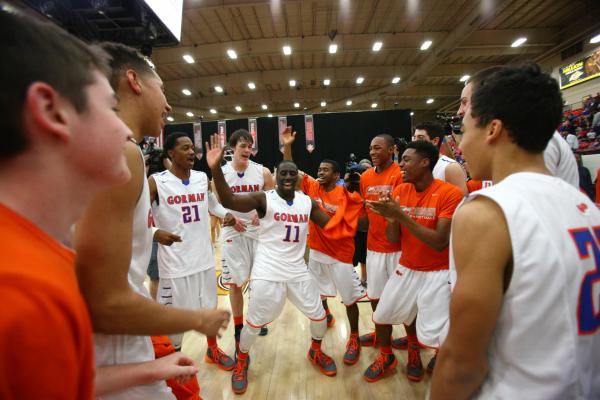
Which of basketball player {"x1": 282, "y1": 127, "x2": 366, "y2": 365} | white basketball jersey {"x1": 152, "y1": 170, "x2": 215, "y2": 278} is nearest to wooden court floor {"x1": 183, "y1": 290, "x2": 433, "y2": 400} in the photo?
basketball player {"x1": 282, "y1": 127, "x2": 366, "y2": 365}

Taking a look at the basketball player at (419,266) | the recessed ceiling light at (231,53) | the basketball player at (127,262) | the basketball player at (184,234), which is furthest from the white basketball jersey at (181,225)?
the recessed ceiling light at (231,53)

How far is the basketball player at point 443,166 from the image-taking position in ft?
9.93

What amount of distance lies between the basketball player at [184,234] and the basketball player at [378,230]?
1.61m

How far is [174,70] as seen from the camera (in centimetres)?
1258

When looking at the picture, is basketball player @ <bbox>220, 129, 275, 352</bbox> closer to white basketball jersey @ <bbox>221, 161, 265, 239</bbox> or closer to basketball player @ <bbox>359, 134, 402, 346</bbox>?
white basketball jersey @ <bbox>221, 161, 265, 239</bbox>

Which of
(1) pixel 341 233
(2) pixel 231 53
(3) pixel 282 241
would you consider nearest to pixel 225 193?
(3) pixel 282 241

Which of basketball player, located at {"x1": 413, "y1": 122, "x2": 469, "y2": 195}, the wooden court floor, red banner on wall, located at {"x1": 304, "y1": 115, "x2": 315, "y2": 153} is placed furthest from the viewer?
red banner on wall, located at {"x1": 304, "y1": 115, "x2": 315, "y2": 153}

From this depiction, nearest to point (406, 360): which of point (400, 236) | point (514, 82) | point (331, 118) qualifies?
point (400, 236)

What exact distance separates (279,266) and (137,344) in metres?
1.79

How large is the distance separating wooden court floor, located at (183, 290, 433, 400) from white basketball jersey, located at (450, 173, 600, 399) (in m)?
2.04

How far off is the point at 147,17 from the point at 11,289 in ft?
14.1

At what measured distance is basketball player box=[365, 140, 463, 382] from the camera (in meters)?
2.51

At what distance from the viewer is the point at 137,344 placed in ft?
3.89

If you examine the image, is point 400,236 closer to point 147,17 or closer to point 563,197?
point 563,197
